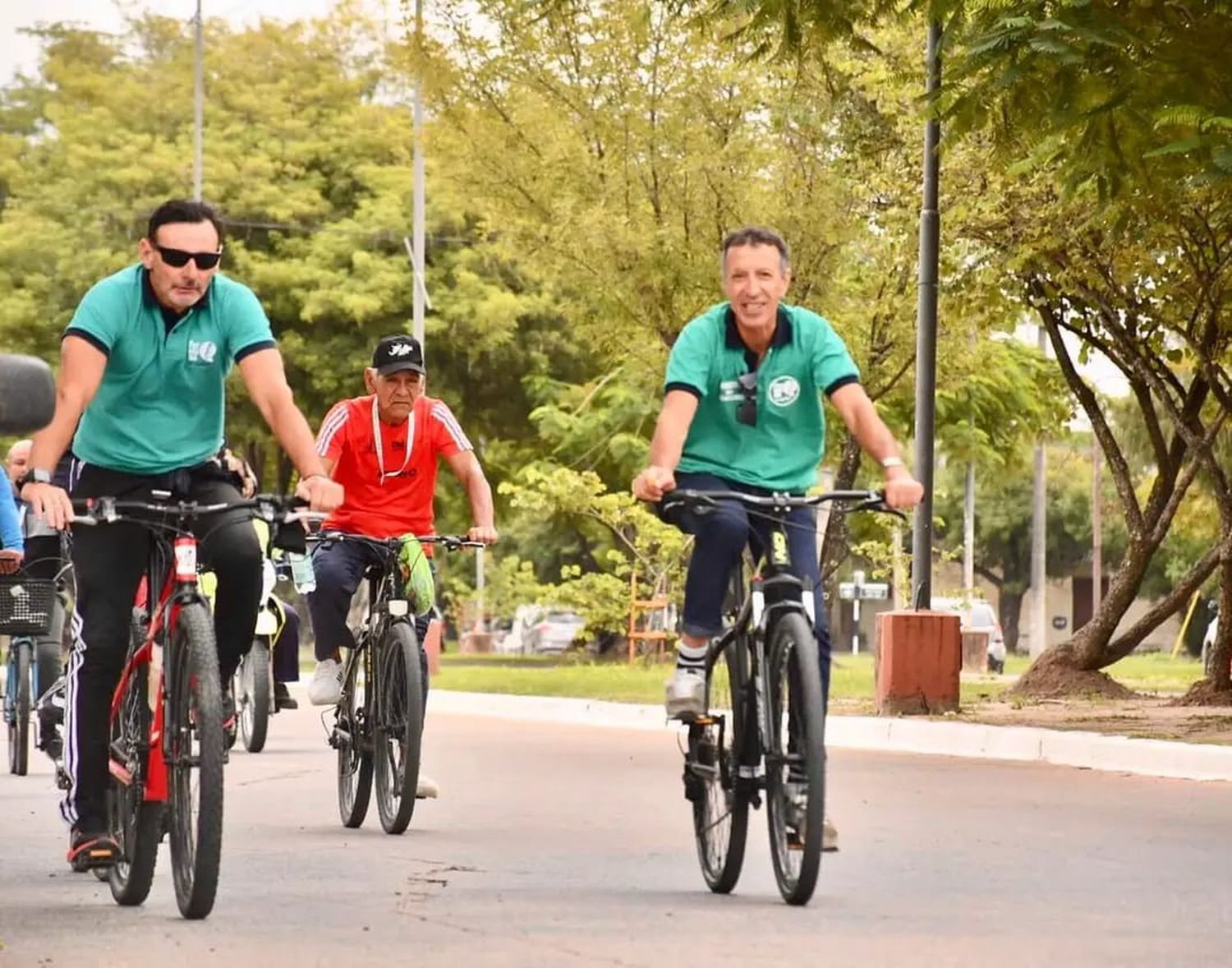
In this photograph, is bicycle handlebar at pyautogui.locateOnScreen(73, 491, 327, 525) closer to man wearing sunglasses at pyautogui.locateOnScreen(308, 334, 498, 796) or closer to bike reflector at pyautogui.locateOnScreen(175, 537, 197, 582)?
bike reflector at pyautogui.locateOnScreen(175, 537, 197, 582)

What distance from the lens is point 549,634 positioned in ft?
243

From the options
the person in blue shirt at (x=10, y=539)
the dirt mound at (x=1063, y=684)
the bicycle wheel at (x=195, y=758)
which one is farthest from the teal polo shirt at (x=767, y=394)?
the dirt mound at (x=1063, y=684)

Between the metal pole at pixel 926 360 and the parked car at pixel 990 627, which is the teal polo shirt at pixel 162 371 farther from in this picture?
the parked car at pixel 990 627

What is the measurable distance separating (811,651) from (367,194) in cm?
3974

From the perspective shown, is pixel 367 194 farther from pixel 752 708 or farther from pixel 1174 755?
pixel 752 708

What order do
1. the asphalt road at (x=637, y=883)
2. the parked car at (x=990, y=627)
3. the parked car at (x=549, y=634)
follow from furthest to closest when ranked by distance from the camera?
the parked car at (x=549, y=634) < the parked car at (x=990, y=627) < the asphalt road at (x=637, y=883)

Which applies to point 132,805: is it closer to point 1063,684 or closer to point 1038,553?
point 1063,684

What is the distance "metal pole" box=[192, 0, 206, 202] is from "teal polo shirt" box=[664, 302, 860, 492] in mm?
35987

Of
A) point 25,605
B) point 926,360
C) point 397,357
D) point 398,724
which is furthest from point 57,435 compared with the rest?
point 926,360

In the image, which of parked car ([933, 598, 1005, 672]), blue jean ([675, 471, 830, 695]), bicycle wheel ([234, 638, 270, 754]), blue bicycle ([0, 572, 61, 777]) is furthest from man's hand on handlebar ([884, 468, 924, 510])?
parked car ([933, 598, 1005, 672])

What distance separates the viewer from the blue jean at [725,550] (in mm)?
8188

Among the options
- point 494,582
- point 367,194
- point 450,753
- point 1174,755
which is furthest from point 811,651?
point 494,582

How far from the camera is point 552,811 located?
11.8 meters

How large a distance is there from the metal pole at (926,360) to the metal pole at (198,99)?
25.8 meters
